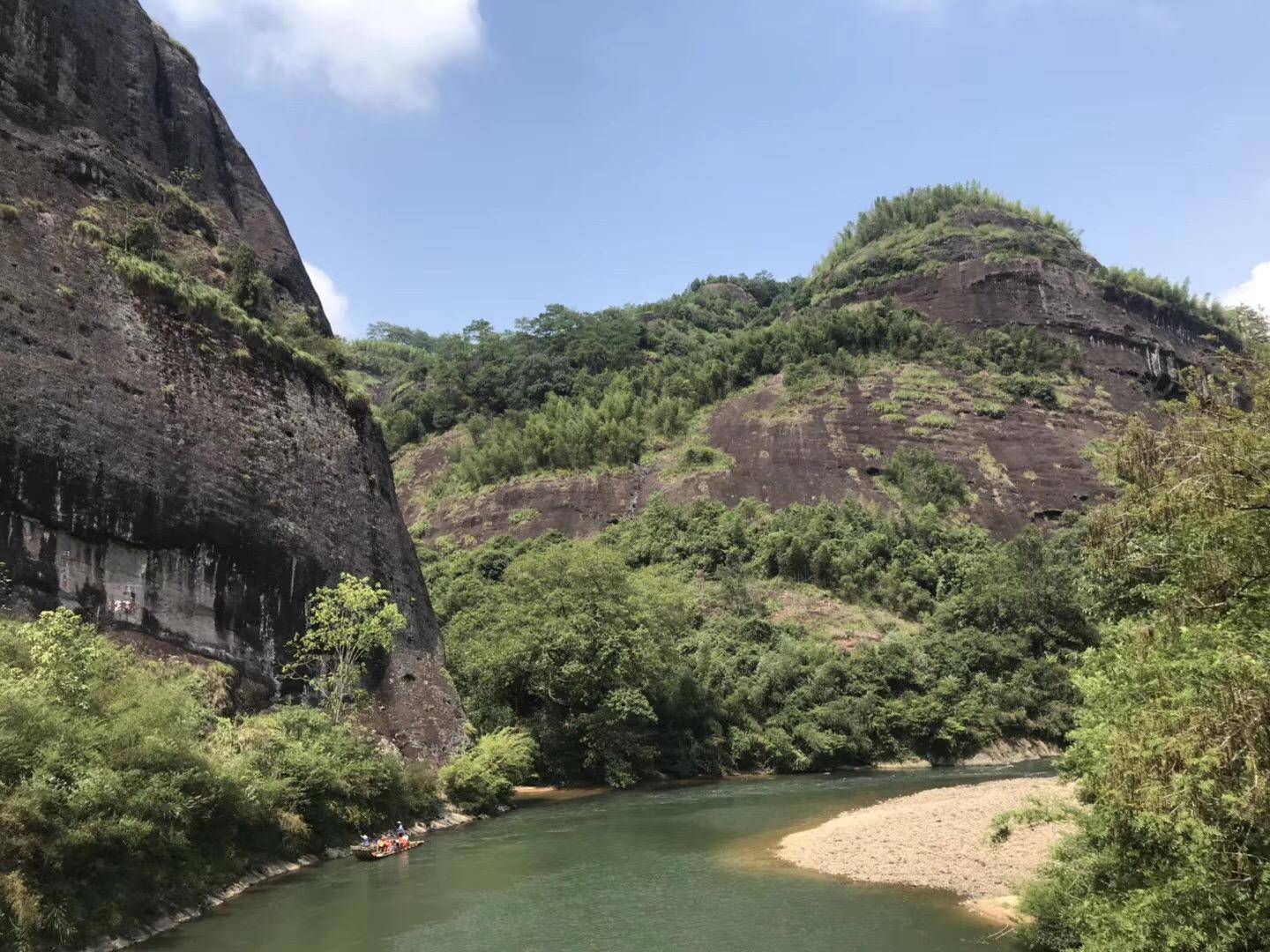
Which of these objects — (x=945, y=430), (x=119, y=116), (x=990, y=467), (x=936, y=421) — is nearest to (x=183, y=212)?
(x=119, y=116)

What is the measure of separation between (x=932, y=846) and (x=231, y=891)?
48.9 ft

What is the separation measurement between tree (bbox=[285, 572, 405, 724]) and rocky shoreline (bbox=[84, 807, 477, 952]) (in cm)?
439

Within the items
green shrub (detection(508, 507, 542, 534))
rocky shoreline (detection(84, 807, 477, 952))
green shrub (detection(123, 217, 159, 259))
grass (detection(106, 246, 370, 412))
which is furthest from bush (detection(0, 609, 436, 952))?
green shrub (detection(508, 507, 542, 534))

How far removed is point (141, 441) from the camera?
2509cm

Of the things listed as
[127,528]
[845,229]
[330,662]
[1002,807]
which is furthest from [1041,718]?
[845,229]

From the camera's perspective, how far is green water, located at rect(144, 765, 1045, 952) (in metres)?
13.5

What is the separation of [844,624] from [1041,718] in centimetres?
1167

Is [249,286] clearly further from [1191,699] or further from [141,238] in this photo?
[1191,699]

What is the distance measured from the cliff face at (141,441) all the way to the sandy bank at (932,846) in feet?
47.7

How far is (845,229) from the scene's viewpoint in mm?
Answer: 111875

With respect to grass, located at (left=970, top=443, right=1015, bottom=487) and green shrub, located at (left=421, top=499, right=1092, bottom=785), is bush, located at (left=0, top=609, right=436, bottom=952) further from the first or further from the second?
grass, located at (left=970, top=443, right=1015, bottom=487)

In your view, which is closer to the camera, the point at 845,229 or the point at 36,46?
the point at 36,46

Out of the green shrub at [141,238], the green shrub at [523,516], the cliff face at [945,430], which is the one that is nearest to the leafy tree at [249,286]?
the green shrub at [141,238]

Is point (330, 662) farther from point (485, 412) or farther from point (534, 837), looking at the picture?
point (485, 412)
